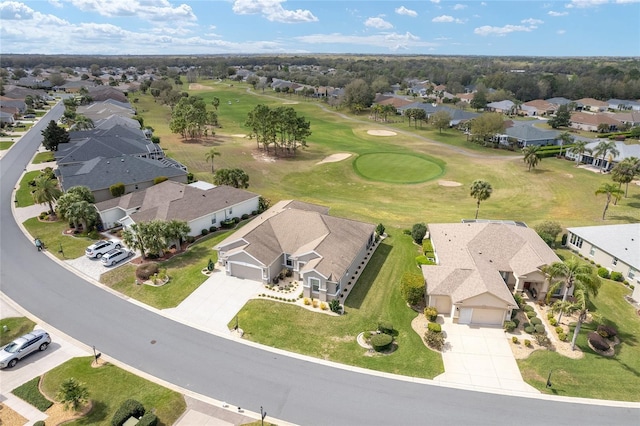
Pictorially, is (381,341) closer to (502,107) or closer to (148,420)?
(148,420)

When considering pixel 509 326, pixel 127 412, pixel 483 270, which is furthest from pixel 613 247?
pixel 127 412

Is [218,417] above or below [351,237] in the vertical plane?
below

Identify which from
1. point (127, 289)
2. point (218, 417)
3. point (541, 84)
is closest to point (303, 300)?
point (218, 417)

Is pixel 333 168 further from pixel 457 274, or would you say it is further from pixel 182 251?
pixel 457 274

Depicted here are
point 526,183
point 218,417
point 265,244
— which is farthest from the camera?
point 526,183

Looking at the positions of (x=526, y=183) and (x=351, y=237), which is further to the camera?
(x=526, y=183)
